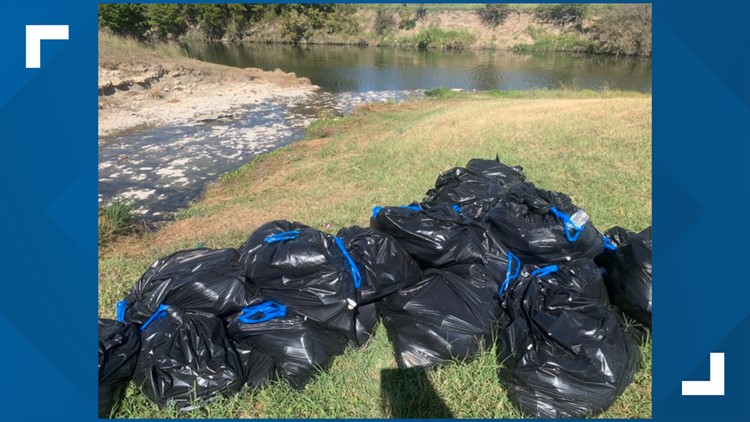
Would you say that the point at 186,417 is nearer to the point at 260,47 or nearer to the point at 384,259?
the point at 384,259

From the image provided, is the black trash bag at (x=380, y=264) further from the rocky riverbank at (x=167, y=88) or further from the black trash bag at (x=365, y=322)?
the rocky riverbank at (x=167, y=88)

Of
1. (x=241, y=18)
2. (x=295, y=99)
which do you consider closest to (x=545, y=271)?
(x=295, y=99)

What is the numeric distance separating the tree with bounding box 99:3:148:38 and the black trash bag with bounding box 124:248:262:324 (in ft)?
84.8

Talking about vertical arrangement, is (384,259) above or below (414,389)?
above

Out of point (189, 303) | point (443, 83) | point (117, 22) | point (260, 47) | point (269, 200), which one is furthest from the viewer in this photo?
point (260, 47)

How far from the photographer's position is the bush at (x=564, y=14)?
32.4 meters

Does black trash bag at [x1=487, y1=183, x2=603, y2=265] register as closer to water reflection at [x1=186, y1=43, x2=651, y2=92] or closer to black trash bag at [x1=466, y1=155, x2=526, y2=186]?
black trash bag at [x1=466, y1=155, x2=526, y2=186]

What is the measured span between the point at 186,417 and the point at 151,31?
111ft

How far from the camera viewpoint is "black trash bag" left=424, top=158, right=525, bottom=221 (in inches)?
131

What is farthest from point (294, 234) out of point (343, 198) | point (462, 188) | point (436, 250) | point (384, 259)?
point (343, 198)

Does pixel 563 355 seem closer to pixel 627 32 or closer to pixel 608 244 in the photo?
pixel 608 244

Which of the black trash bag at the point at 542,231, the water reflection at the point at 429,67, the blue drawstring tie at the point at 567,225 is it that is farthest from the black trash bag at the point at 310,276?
the water reflection at the point at 429,67

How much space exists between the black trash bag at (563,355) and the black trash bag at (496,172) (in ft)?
6.08

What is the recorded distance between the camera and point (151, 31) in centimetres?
2988
